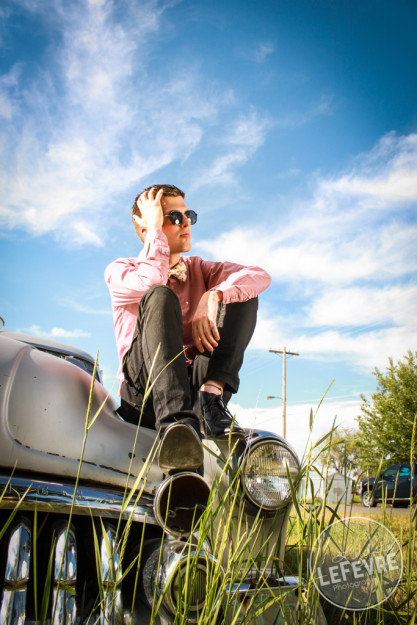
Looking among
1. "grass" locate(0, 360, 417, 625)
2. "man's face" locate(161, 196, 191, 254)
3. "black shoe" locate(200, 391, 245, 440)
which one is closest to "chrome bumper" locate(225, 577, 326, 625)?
"grass" locate(0, 360, 417, 625)

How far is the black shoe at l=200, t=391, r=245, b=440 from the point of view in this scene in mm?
1509

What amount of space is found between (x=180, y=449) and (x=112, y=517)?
265mm

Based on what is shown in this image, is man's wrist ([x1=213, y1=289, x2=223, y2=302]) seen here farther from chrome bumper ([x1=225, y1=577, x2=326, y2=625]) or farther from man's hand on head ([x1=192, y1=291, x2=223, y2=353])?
chrome bumper ([x1=225, y1=577, x2=326, y2=625])

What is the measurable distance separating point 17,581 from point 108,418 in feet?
1.74

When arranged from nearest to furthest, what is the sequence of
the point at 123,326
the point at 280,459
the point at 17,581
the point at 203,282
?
1. the point at 17,581
2. the point at 280,459
3. the point at 123,326
4. the point at 203,282

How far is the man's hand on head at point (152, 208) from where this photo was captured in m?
2.37

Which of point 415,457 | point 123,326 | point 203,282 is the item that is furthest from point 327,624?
point 203,282

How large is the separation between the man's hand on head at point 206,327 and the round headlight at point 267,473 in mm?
689

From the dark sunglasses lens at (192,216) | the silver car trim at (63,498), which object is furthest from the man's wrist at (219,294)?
the silver car trim at (63,498)

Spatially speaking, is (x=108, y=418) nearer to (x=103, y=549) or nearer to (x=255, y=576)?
(x=103, y=549)

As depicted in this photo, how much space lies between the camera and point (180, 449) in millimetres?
1279

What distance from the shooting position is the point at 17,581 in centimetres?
93

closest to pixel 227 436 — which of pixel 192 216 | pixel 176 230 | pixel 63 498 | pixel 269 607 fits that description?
pixel 269 607

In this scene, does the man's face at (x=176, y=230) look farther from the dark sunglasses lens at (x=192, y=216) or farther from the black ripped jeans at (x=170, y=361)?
the black ripped jeans at (x=170, y=361)
